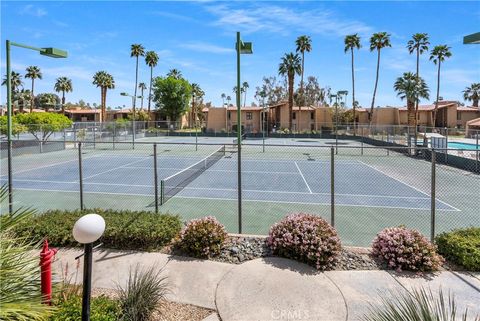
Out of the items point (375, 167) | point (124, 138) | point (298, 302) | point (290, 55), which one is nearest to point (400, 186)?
point (375, 167)

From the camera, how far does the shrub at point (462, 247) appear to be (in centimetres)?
711

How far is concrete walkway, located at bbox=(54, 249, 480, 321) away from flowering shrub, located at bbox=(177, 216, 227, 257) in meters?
→ 0.27

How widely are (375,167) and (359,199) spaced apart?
12508mm

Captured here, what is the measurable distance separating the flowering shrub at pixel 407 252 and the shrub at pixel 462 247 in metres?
0.35

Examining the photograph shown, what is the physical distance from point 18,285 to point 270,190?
568 inches

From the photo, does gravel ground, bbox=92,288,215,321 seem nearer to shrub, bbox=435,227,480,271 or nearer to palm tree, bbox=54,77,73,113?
shrub, bbox=435,227,480,271

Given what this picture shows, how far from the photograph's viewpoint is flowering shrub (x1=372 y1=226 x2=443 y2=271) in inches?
Answer: 277

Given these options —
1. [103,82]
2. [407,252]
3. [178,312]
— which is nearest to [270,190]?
[407,252]

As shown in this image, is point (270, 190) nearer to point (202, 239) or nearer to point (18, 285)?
point (202, 239)

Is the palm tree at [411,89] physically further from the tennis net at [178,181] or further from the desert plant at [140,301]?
the desert plant at [140,301]

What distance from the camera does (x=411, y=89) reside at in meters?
51.2

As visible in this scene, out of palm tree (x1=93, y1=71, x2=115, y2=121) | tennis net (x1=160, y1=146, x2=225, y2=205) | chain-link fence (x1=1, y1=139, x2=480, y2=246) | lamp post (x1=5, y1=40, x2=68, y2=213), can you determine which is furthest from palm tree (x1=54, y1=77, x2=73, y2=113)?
lamp post (x1=5, y1=40, x2=68, y2=213)

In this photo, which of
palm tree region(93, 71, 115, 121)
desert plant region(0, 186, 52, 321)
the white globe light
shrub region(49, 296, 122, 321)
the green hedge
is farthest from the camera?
palm tree region(93, 71, 115, 121)

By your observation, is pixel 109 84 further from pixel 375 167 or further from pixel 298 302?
pixel 298 302
